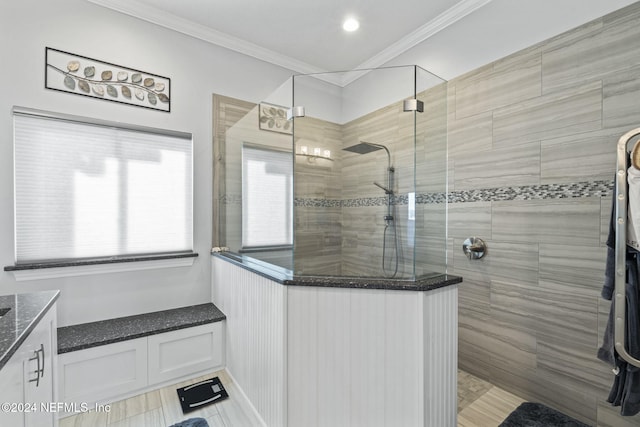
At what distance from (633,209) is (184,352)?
2.75 metres

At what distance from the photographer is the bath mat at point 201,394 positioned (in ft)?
6.28

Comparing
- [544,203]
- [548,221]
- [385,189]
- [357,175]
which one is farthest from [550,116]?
[357,175]

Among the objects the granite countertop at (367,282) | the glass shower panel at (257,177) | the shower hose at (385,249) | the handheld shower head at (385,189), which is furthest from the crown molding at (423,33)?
the granite countertop at (367,282)

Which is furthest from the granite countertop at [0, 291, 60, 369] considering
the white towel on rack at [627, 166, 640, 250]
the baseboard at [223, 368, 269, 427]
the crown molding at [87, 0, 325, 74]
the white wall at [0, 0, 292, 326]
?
the white towel on rack at [627, 166, 640, 250]

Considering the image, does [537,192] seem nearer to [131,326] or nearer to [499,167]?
[499,167]

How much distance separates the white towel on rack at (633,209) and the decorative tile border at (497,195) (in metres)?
0.39

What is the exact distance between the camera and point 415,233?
5.40ft

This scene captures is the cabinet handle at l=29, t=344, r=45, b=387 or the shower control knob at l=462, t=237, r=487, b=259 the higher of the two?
the shower control knob at l=462, t=237, r=487, b=259

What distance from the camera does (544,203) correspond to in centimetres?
182

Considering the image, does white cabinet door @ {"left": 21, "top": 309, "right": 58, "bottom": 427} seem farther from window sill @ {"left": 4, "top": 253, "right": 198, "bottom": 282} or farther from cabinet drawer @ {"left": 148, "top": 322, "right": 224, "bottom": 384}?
window sill @ {"left": 4, "top": 253, "right": 198, "bottom": 282}

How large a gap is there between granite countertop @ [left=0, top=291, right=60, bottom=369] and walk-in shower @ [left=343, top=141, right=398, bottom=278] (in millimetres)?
1476

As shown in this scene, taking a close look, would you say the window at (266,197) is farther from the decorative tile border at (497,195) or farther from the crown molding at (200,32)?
the crown molding at (200,32)

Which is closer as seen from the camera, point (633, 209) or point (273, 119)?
point (633, 209)

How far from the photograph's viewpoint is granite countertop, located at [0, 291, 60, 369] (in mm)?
886
